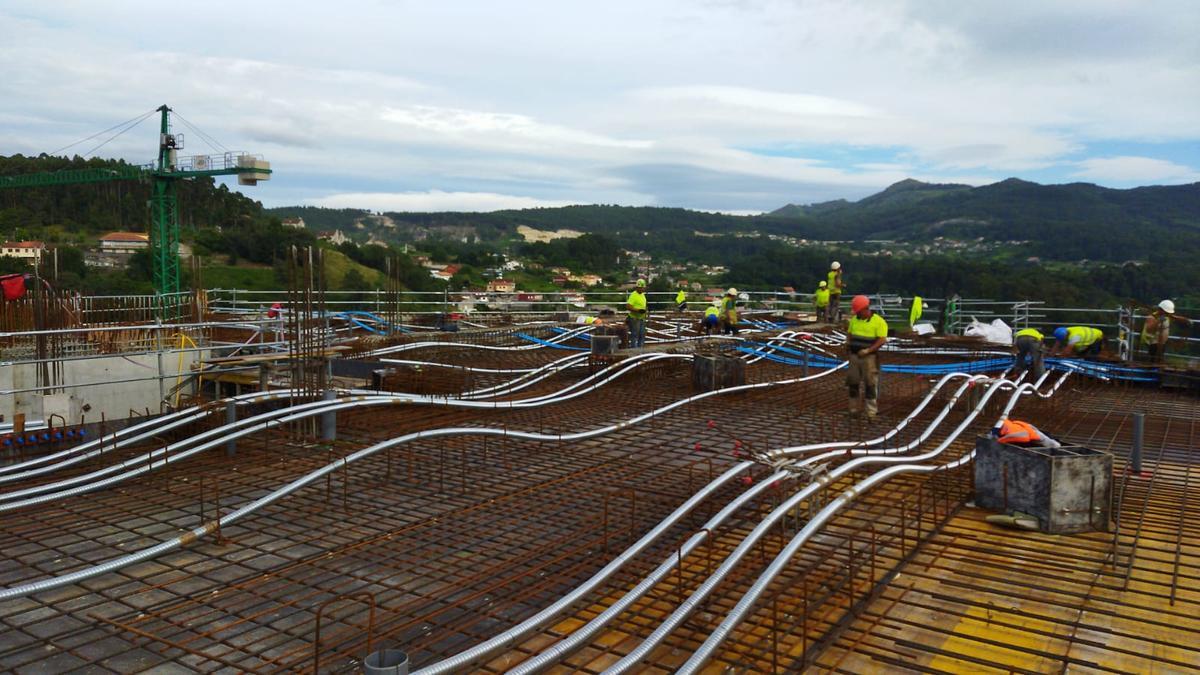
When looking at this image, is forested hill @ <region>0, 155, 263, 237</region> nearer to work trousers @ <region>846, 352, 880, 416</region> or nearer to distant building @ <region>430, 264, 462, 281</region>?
distant building @ <region>430, 264, 462, 281</region>

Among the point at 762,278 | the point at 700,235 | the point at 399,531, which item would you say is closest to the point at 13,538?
the point at 399,531

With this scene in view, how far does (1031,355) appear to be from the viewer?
1171 centimetres

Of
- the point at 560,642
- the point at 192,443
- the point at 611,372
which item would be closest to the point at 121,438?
the point at 192,443

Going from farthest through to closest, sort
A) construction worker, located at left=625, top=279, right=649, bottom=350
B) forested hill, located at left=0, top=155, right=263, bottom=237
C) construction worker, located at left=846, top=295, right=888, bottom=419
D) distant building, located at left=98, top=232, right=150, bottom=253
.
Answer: forested hill, located at left=0, top=155, right=263, bottom=237
distant building, located at left=98, top=232, right=150, bottom=253
construction worker, located at left=625, top=279, right=649, bottom=350
construction worker, located at left=846, top=295, right=888, bottom=419

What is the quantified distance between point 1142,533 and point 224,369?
8776mm

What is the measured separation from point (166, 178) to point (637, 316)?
43.3 m

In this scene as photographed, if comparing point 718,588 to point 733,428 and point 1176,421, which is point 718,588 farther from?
point 1176,421

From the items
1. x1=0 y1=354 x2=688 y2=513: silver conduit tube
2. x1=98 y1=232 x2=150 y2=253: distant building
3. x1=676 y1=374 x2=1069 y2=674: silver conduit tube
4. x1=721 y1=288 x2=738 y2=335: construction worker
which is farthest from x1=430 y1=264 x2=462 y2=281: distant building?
x1=676 y1=374 x2=1069 y2=674: silver conduit tube

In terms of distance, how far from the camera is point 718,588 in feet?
15.5

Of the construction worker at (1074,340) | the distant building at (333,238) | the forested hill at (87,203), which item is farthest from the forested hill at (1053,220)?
the forested hill at (87,203)

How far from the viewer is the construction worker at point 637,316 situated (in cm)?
1393

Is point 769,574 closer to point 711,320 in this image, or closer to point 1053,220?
point 711,320

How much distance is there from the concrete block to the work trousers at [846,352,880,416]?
11.5 ft

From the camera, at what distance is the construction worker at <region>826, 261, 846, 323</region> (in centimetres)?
1688
